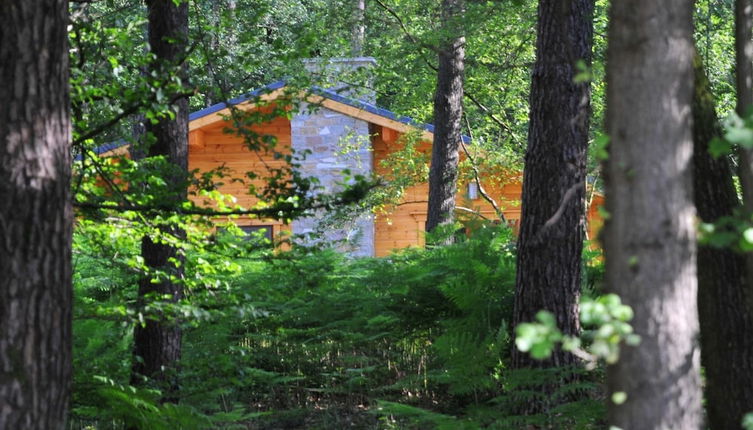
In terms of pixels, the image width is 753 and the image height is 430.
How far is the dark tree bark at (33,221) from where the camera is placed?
4.33 metres

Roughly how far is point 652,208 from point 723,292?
320 cm

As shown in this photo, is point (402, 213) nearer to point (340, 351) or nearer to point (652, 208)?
point (340, 351)

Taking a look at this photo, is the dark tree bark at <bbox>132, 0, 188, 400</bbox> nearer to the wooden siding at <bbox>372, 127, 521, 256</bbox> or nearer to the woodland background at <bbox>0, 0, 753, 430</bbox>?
the woodland background at <bbox>0, 0, 753, 430</bbox>

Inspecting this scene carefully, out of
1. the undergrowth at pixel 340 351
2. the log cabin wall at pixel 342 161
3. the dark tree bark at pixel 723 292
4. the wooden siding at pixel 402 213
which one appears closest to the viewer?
the dark tree bark at pixel 723 292

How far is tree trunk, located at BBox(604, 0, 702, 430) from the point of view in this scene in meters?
2.42

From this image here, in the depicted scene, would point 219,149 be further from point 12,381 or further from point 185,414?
point 12,381

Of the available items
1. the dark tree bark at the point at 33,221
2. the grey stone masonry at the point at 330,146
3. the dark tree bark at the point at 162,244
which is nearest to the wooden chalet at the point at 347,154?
the grey stone masonry at the point at 330,146

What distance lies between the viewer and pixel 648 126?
243cm

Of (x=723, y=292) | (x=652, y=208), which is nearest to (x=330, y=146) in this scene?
(x=723, y=292)

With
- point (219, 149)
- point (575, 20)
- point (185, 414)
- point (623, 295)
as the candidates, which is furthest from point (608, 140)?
point (219, 149)

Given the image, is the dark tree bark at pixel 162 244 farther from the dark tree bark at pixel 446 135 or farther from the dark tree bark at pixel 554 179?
the dark tree bark at pixel 446 135

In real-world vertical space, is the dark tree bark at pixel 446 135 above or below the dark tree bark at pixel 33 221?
above

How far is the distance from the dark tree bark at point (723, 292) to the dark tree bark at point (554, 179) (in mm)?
2322

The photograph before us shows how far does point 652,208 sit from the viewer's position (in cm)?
241
